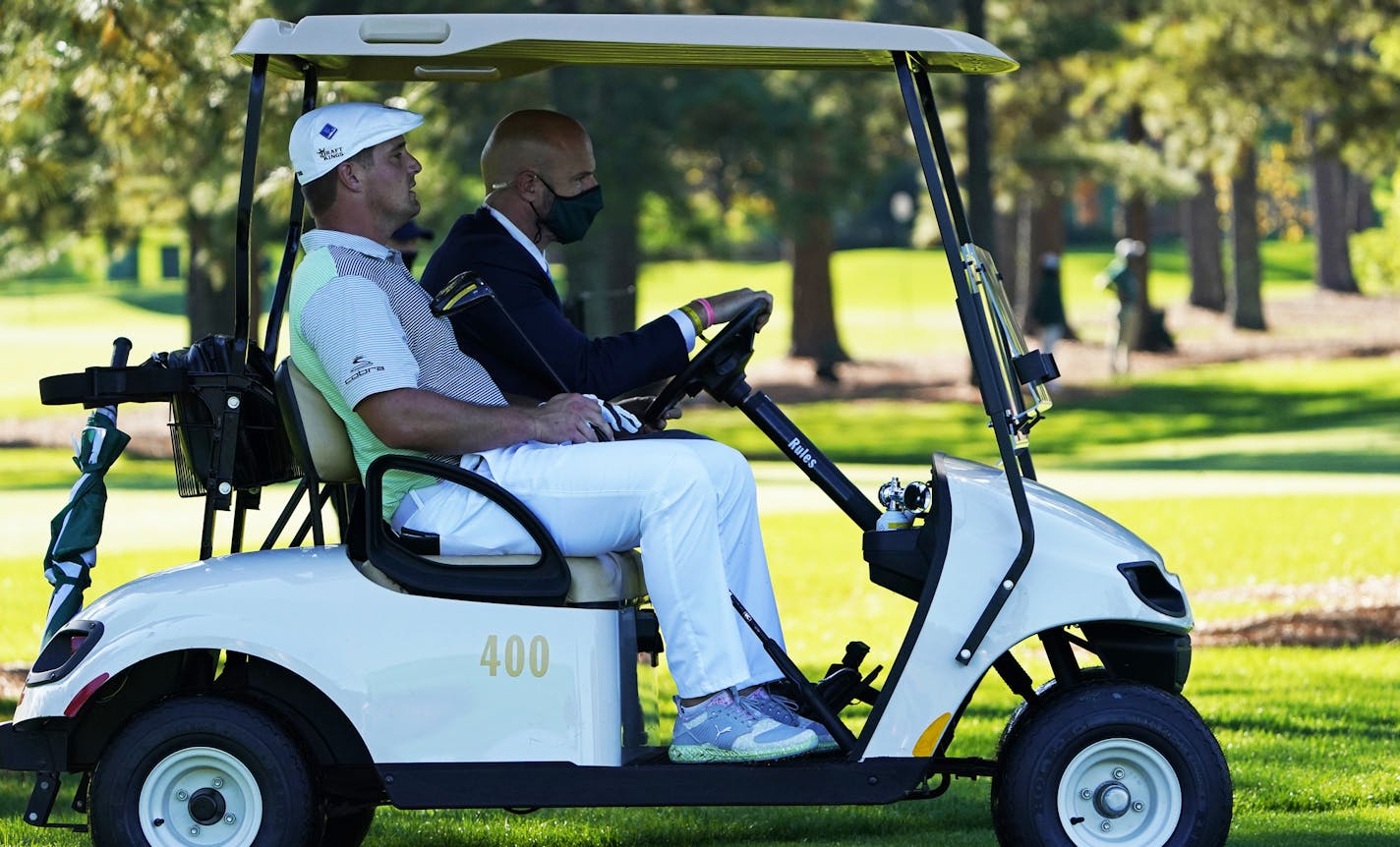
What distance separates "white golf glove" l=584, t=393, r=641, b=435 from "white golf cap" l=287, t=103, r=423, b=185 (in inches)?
28.0

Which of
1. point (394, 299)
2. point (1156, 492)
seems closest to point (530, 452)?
point (394, 299)

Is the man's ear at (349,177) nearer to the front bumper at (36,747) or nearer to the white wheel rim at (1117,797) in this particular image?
the front bumper at (36,747)

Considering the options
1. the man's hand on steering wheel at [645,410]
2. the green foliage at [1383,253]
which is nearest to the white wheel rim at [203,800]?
the man's hand on steering wheel at [645,410]

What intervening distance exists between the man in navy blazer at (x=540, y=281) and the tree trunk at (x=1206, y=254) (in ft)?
111

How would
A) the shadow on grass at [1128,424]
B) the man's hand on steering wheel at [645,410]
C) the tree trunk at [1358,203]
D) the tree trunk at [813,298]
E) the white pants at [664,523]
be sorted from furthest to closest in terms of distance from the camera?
the tree trunk at [1358,203]
the tree trunk at [813,298]
the shadow on grass at [1128,424]
the man's hand on steering wheel at [645,410]
the white pants at [664,523]

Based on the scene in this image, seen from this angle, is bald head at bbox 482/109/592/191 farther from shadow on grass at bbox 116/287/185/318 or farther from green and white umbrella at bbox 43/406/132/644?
shadow on grass at bbox 116/287/185/318

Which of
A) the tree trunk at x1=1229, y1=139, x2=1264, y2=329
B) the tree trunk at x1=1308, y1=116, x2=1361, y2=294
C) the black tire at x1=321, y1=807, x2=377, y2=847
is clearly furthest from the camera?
the tree trunk at x1=1308, y1=116, x2=1361, y2=294

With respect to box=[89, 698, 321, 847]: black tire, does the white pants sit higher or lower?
higher

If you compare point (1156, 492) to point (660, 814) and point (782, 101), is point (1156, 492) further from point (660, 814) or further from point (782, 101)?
point (660, 814)

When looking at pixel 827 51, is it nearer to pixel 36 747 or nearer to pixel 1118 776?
pixel 1118 776

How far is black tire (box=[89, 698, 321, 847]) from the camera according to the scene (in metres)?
4.07

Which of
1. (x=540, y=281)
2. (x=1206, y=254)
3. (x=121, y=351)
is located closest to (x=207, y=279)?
(x=121, y=351)

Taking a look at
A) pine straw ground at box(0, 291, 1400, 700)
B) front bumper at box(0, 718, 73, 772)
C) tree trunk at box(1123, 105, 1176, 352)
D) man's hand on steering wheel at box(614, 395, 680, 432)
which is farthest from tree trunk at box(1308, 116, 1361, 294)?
front bumper at box(0, 718, 73, 772)

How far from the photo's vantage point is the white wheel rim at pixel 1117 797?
408 cm
